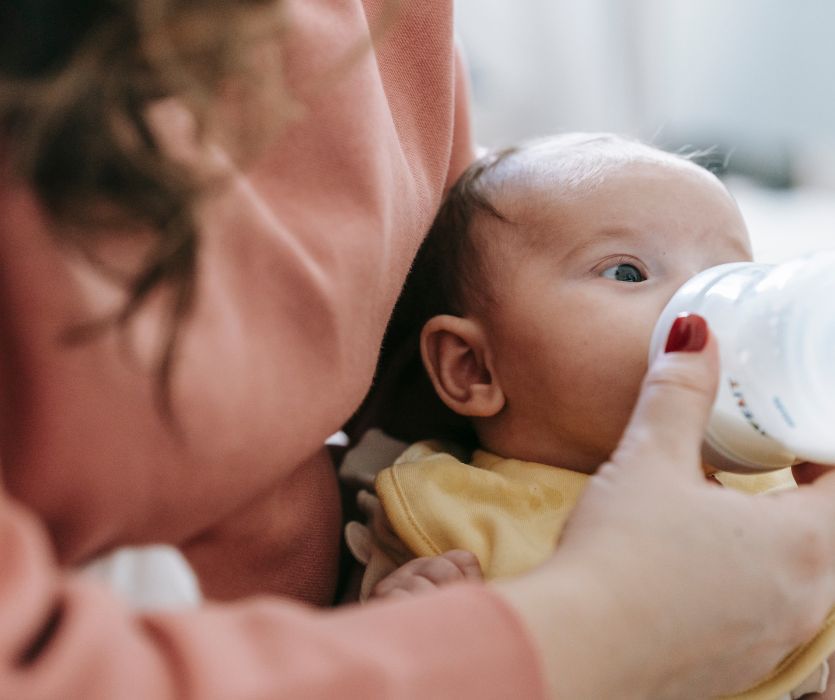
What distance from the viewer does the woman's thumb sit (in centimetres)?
63

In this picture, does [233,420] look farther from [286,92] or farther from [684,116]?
[684,116]

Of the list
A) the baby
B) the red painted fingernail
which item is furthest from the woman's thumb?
the baby

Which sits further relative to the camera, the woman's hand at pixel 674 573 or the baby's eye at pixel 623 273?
the baby's eye at pixel 623 273

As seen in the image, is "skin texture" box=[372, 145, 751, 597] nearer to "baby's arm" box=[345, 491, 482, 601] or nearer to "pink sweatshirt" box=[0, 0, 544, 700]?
"baby's arm" box=[345, 491, 482, 601]

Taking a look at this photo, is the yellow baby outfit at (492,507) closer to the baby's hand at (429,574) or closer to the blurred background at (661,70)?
the baby's hand at (429,574)

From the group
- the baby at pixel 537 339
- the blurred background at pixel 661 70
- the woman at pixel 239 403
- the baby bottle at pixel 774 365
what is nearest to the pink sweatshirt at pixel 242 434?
the woman at pixel 239 403

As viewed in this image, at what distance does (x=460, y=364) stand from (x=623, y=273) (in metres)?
0.19

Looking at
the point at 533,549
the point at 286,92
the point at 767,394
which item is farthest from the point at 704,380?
the point at 286,92

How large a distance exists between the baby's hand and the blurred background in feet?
5.26

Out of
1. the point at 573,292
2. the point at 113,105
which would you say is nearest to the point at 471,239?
the point at 573,292

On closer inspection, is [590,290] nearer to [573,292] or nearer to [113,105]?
[573,292]

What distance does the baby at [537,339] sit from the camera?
0.83 meters

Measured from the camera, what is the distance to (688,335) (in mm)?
695

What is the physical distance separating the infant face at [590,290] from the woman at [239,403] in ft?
0.46
